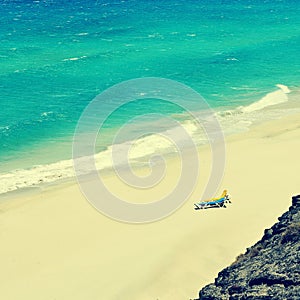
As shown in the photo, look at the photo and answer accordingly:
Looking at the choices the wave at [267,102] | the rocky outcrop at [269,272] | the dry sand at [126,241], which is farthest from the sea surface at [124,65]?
the rocky outcrop at [269,272]

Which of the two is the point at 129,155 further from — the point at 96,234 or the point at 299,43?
the point at 299,43

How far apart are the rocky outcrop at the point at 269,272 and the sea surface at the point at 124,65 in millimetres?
20946

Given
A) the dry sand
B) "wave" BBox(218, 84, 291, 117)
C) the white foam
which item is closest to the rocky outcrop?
the dry sand

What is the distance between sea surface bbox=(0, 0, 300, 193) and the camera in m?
50.3

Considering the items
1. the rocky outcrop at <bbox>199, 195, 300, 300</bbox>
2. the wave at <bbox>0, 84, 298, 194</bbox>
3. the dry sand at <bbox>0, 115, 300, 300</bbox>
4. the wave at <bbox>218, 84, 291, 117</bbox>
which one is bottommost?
the rocky outcrop at <bbox>199, 195, 300, 300</bbox>

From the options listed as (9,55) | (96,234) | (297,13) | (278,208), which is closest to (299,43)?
(297,13)

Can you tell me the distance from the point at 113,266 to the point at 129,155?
55.3 ft

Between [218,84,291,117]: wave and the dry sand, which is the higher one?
[218,84,291,117]: wave

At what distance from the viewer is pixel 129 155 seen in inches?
1875

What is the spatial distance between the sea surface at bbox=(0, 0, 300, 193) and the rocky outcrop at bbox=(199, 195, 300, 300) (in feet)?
68.7

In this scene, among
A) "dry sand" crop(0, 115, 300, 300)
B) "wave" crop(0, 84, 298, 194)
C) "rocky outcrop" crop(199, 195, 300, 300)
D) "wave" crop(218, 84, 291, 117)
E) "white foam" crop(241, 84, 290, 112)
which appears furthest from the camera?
"white foam" crop(241, 84, 290, 112)

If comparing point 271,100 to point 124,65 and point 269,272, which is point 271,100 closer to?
point 124,65

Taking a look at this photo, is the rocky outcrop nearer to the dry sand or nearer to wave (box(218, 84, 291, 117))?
the dry sand

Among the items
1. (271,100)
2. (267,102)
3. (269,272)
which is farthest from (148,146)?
(269,272)
